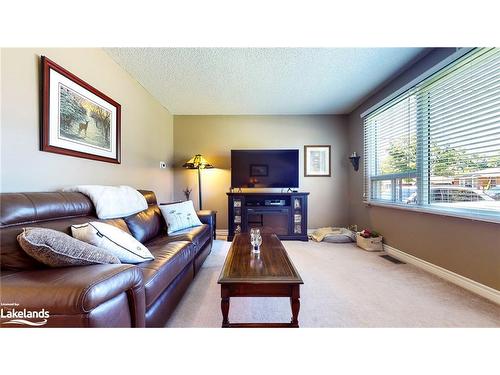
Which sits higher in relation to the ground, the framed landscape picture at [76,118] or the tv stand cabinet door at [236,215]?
the framed landscape picture at [76,118]

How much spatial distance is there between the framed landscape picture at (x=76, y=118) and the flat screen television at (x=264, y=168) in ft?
6.53

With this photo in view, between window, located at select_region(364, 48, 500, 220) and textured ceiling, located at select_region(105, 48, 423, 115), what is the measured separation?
1.59 feet

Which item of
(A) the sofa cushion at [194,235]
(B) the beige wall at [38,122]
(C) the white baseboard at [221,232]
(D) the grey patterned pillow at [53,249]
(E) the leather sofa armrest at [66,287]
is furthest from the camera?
(C) the white baseboard at [221,232]

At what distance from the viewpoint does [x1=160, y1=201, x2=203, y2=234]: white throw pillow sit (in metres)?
2.27

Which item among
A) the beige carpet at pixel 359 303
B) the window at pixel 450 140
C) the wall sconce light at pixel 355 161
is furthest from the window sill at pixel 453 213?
the wall sconce light at pixel 355 161

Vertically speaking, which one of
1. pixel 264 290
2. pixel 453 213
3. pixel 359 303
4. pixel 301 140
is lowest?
pixel 359 303

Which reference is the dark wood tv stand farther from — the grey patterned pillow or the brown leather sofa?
the grey patterned pillow

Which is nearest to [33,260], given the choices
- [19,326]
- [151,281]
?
[19,326]

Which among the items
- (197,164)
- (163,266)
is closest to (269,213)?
(197,164)

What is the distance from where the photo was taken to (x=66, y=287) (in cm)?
75

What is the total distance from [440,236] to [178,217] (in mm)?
2906

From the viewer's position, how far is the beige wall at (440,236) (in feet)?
5.35

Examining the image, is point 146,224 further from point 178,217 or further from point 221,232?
point 221,232

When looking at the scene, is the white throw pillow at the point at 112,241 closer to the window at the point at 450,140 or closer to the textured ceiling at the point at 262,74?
the textured ceiling at the point at 262,74
